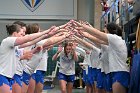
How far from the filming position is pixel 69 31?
690cm

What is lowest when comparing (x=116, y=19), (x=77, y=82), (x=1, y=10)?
(x=77, y=82)

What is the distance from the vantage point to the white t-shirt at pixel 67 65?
905cm

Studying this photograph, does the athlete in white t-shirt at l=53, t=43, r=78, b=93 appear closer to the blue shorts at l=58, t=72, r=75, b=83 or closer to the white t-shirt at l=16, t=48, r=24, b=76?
the blue shorts at l=58, t=72, r=75, b=83

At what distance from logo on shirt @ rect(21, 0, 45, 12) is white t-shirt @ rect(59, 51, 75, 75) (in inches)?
321

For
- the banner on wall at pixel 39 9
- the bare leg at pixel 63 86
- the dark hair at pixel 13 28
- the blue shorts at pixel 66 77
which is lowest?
the bare leg at pixel 63 86

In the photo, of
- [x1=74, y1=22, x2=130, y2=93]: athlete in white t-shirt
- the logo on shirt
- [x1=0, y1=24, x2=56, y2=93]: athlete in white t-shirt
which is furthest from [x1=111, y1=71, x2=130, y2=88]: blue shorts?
the logo on shirt

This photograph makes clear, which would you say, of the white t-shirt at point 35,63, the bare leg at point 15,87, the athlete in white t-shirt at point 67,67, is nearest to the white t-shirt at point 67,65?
the athlete in white t-shirt at point 67,67


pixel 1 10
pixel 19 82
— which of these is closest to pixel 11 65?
pixel 19 82

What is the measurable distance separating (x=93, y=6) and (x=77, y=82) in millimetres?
4536

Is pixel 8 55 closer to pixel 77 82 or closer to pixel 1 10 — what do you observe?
pixel 77 82

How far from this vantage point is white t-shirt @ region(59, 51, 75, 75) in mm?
9047

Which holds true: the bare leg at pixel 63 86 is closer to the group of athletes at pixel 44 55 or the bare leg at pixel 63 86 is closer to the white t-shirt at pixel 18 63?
the group of athletes at pixel 44 55

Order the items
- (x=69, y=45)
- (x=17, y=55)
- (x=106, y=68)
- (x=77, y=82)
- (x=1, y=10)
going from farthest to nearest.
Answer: (x=1, y=10)
(x=77, y=82)
(x=69, y=45)
(x=106, y=68)
(x=17, y=55)

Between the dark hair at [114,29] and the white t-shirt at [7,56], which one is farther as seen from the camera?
the dark hair at [114,29]
